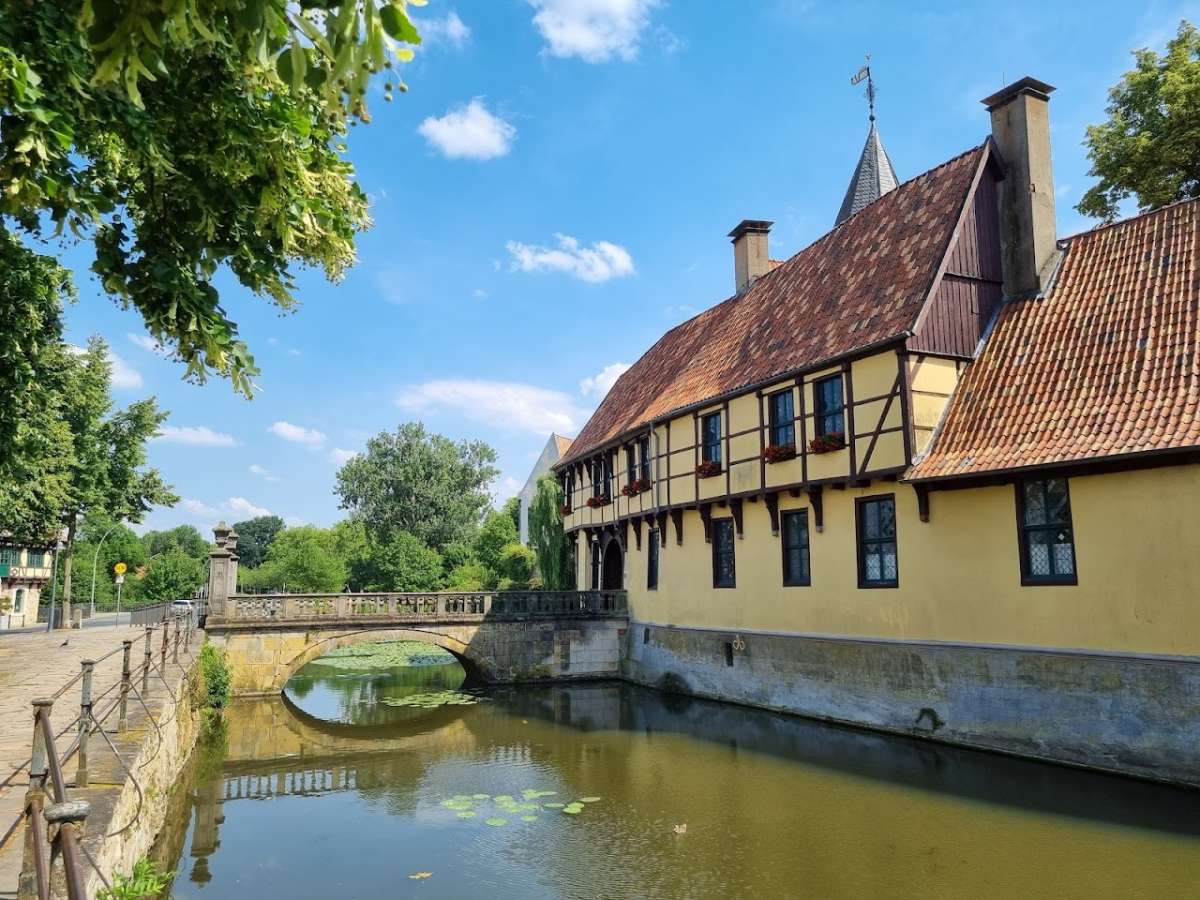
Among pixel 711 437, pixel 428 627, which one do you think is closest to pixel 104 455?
pixel 428 627

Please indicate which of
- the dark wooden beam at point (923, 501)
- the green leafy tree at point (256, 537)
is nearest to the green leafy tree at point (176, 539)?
the green leafy tree at point (256, 537)

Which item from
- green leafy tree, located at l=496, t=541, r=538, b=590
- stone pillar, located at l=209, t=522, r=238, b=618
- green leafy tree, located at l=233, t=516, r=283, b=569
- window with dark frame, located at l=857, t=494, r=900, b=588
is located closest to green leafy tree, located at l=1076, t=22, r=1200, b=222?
window with dark frame, located at l=857, t=494, r=900, b=588

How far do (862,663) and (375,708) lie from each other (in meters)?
12.0

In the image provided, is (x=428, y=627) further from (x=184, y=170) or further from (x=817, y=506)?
(x=184, y=170)

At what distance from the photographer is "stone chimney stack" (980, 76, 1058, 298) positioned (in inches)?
597

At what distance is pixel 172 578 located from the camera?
54094mm

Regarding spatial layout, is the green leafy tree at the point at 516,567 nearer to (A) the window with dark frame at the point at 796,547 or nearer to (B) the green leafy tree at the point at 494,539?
(B) the green leafy tree at the point at 494,539

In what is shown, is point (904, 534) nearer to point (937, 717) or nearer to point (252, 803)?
point (937, 717)

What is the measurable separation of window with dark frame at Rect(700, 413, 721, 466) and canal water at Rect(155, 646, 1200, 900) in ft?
20.1

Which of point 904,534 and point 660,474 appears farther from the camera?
point 660,474

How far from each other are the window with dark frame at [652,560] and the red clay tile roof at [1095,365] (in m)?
10.4

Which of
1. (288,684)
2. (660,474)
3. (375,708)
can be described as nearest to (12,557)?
(288,684)

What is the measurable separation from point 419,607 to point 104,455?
13011mm

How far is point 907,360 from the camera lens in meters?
14.3
